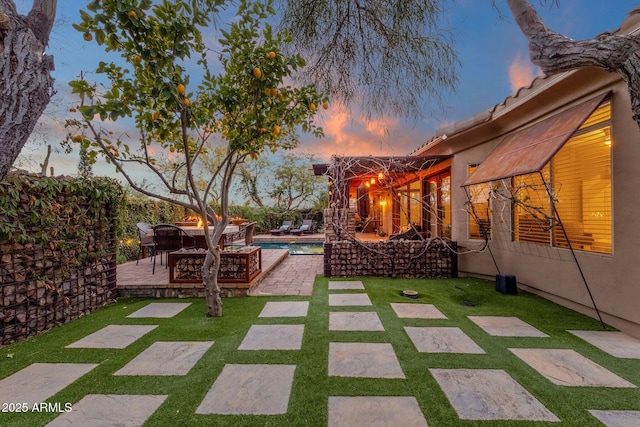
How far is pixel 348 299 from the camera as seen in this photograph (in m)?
5.01

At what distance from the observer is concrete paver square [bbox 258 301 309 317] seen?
4.29m

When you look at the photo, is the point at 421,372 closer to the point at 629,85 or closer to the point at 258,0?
the point at 629,85

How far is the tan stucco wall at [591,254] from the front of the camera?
3.61 metres

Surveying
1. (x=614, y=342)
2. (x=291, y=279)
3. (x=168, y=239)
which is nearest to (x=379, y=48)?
(x=614, y=342)

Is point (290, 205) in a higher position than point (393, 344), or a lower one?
higher

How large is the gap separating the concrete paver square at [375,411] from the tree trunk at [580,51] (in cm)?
250

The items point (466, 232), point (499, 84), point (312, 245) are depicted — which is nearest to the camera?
point (499, 84)

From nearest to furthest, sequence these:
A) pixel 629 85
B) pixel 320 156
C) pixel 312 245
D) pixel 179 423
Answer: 1. pixel 629 85
2. pixel 179 423
3. pixel 312 245
4. pixel 320 156

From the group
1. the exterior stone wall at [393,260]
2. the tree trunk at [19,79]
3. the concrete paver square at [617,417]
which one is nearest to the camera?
the tree trunk at [19,79]

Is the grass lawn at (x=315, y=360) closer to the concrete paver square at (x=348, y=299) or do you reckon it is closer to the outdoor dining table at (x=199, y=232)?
the concrete paver square at (x=348, y=299)

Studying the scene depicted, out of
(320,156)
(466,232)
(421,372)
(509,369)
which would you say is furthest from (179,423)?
(320,156)

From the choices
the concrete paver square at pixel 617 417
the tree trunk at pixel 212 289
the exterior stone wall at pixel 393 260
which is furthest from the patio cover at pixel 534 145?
the tree trunk at pixel 212 289

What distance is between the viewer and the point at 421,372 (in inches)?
106

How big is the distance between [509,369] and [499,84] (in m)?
4.12
